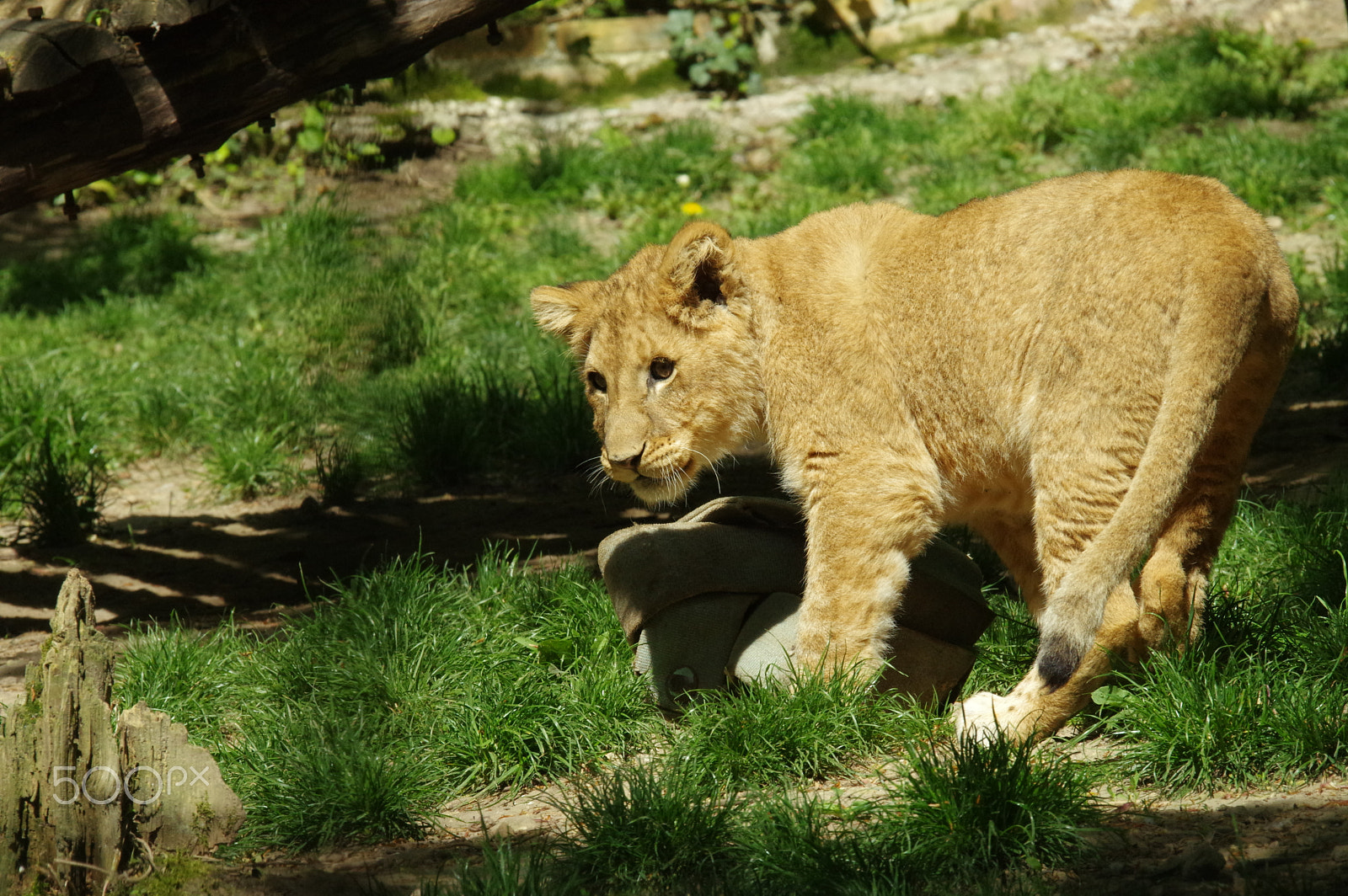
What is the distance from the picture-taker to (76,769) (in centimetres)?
302

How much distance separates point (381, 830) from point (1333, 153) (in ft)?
27.8

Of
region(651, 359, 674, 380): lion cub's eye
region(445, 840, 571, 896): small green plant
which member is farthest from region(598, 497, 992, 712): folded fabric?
region(445, 840, 571, 896): small green plant

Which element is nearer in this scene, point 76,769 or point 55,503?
point 76,769

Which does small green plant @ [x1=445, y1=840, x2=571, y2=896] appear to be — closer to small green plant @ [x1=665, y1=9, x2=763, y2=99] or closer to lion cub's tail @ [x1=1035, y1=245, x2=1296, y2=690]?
lion cub's tail @ [x1=1035, y1=245, x2=1296, y2=690]

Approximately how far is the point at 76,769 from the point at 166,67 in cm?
319

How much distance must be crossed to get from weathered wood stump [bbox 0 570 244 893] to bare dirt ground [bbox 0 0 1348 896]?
0.27 metres

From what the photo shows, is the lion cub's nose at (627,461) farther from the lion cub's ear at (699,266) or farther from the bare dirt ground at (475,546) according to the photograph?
the bare dirt ground at (475,546)

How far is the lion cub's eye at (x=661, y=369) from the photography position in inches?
175

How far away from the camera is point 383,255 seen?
8977 mm

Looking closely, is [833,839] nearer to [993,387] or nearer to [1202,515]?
[993,387]

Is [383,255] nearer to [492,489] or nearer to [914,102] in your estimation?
[492,489]

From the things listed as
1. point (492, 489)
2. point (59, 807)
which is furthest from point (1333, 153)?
point (59, 807)

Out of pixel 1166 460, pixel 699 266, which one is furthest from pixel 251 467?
pixel 1166 460

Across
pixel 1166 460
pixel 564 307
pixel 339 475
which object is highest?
pixel 564 307
